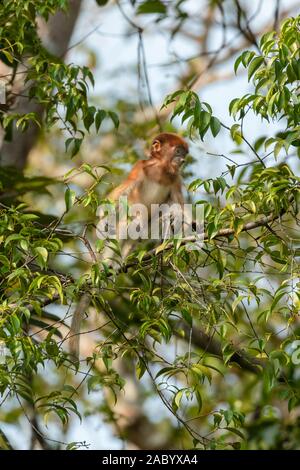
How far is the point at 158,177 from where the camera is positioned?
697 cm

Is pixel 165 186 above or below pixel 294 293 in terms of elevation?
above

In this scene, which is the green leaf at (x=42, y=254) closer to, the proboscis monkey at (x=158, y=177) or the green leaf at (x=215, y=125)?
the green leaf at (x=215, y=125)

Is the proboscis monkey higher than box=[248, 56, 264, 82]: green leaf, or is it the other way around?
the proboscis monkey

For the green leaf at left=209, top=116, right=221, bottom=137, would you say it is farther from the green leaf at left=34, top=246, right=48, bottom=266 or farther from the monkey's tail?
the monkey's tail

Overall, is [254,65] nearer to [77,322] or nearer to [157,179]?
[77,322]

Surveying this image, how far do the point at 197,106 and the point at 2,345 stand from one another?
1316mm

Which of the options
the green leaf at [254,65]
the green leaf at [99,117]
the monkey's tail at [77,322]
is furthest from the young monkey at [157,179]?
the green leaf at [254,65]

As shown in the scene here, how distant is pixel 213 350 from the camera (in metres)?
6.61

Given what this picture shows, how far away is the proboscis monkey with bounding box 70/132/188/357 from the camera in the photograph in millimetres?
6768

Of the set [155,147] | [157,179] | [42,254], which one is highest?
[155,147]

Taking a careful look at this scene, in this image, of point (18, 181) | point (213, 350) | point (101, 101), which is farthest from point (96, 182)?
point (101, 101)

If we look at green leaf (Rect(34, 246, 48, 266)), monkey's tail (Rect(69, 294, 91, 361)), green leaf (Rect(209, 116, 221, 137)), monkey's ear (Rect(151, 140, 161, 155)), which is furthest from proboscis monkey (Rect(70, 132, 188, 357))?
green leaf (Rect(34, 246, 48, 266))

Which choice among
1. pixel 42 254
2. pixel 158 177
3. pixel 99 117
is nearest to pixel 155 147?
pixel 158 177
